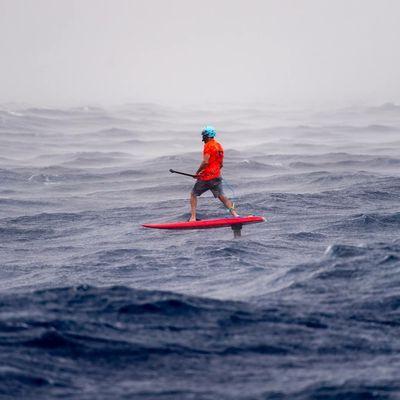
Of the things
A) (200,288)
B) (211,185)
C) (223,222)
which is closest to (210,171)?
(211,185)

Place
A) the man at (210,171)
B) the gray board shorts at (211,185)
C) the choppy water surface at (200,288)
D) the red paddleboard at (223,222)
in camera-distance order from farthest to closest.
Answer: the gray board shorts at (211,185) < the red paddleboard at (223,222) < the man at (210,171) < the choppy water surface at (200,288)

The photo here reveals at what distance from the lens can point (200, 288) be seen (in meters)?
15.2

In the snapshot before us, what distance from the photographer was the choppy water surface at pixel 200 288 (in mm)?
10281

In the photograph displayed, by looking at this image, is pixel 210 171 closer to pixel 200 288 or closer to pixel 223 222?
pixel 223 222

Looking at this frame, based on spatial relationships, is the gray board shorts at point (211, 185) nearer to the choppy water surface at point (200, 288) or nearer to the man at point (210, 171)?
the man at point (210, 171)

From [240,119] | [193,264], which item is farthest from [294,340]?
[240,119]

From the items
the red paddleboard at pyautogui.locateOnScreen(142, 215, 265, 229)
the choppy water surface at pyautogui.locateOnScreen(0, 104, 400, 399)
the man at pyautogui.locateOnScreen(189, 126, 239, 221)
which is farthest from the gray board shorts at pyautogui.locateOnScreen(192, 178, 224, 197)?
the choppy water surface at pyautogui.locateOnScreen(0, 104, 400, 399)

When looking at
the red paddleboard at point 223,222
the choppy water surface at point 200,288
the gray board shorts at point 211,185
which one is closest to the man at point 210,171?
the gray board shorts at point 211,185

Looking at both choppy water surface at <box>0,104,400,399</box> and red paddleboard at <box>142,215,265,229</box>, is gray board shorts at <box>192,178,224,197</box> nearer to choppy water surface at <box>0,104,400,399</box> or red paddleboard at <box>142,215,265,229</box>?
red paddleboard at <box>142,215,265,229</box>

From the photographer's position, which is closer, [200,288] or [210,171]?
[200,288]

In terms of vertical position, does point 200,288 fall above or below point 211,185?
below

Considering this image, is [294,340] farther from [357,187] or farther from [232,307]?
[357,187]

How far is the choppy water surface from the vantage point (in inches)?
405

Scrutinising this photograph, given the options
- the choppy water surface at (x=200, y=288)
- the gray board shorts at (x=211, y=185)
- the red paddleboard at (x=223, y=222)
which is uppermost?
the gray board shorts at (x=211, y=185)
